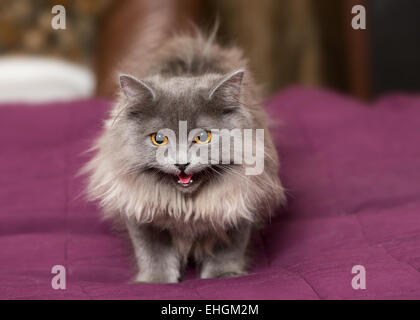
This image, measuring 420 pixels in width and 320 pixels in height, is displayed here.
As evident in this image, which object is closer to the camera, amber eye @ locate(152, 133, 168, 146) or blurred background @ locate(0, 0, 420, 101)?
amber eye @ locate(152, 133, 168, 146)

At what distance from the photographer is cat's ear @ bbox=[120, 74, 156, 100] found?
1.39 m

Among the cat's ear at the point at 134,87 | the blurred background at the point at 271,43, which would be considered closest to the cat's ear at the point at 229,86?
the cat's ear at the point at 134,87

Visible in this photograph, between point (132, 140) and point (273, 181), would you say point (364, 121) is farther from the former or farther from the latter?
point (132, 140)

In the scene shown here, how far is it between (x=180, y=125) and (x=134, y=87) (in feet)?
0.49

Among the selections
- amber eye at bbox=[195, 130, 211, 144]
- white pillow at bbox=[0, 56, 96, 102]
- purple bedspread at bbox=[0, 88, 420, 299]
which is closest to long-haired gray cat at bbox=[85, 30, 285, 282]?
amber eye at bbox=[195, 130, 211, 144]

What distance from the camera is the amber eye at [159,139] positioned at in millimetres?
1368

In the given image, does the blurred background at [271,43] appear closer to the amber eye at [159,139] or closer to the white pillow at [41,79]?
the white pillow at [41,79]

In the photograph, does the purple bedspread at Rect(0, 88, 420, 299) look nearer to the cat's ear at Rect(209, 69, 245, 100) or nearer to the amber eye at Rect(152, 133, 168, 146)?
the amber eye at Rect(152, 133, 168, 146)

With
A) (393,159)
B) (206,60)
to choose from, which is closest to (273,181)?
(206,60)

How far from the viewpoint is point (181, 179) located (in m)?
1.40

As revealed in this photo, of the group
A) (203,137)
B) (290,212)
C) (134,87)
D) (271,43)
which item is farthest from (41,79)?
(203,137)

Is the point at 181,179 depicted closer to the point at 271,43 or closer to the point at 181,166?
the point at 181,166

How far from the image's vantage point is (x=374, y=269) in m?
1.43
